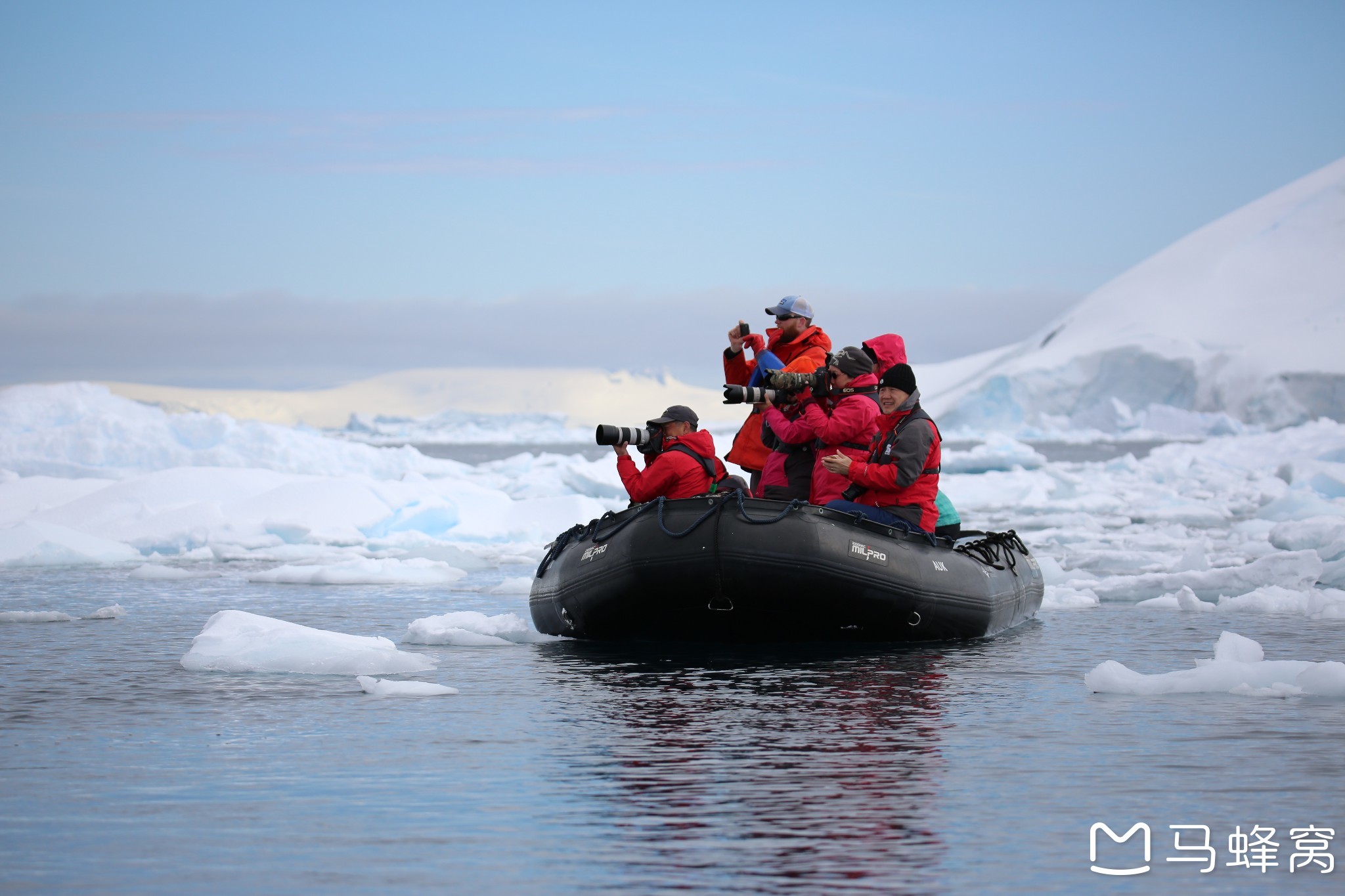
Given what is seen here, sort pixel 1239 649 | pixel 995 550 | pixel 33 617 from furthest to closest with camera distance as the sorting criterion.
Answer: pixel 33 617 → pixel 995 550 → pixel 1239 649

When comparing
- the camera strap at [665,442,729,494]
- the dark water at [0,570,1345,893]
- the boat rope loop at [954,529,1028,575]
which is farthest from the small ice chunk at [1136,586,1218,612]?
the camera strap at [665,442,729,494]

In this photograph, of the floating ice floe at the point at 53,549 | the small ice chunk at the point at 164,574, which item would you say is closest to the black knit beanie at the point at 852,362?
the small ice chunk at the point at 164,574

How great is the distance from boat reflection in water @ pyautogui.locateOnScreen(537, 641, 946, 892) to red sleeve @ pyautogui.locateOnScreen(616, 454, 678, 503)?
101cm

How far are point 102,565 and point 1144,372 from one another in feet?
214

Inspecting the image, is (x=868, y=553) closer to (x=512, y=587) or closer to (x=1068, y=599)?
(x=1068, y=599)

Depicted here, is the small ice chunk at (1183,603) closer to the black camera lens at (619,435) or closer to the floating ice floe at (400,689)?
the black camera lens at (619,435)

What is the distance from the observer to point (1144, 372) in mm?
73250

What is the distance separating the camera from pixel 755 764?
5.59 meters

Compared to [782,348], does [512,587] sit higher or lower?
lower

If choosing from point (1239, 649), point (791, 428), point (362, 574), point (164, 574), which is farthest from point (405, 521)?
point (1239, 649)

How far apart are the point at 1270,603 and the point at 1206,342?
74.0 meters

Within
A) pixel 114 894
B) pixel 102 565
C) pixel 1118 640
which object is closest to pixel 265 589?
pixel 102 565

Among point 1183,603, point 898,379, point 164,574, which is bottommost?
point 1183,603

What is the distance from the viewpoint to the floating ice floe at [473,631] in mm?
9320
